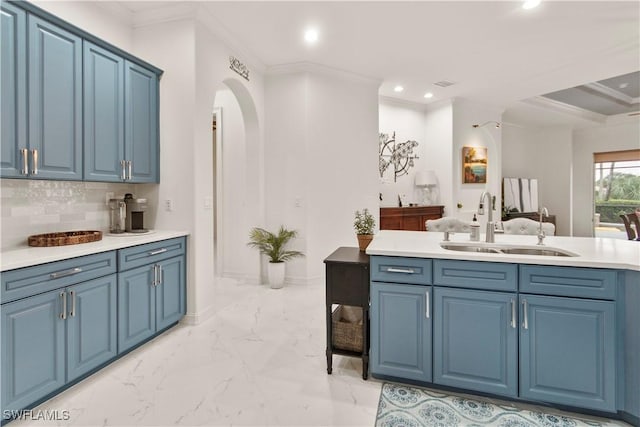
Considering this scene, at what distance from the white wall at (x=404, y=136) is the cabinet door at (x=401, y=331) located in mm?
4042

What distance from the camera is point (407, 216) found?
579 centimetres

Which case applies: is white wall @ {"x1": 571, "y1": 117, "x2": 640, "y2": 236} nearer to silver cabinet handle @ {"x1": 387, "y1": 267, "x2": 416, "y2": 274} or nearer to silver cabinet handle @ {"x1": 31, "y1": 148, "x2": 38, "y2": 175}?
silver cabinet handle @ {"x1": 387, "y1": 267, "x2": 416, "y2": 274}

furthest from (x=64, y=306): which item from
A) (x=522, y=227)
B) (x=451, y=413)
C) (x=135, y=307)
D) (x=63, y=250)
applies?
(x=522, y=227)

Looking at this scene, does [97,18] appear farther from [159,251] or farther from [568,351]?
[568,351]

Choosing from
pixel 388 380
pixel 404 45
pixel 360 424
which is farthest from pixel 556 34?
pixel 360 424

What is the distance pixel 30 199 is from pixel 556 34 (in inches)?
214

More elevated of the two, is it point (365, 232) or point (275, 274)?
point (365, 232)

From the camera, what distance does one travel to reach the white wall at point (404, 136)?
611cm

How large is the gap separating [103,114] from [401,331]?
109 inches

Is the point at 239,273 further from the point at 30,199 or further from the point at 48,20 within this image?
the point at 48,20

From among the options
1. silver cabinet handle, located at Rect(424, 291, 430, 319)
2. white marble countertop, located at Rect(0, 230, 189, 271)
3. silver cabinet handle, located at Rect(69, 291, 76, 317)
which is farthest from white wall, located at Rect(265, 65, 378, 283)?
silver cabinet handle, located at Rect(69, 291, 76, 317)

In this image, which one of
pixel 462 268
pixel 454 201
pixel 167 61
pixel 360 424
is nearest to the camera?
pixel 360 424

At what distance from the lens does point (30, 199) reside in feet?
8.00

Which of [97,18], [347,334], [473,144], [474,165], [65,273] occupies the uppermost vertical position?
[97,18]
